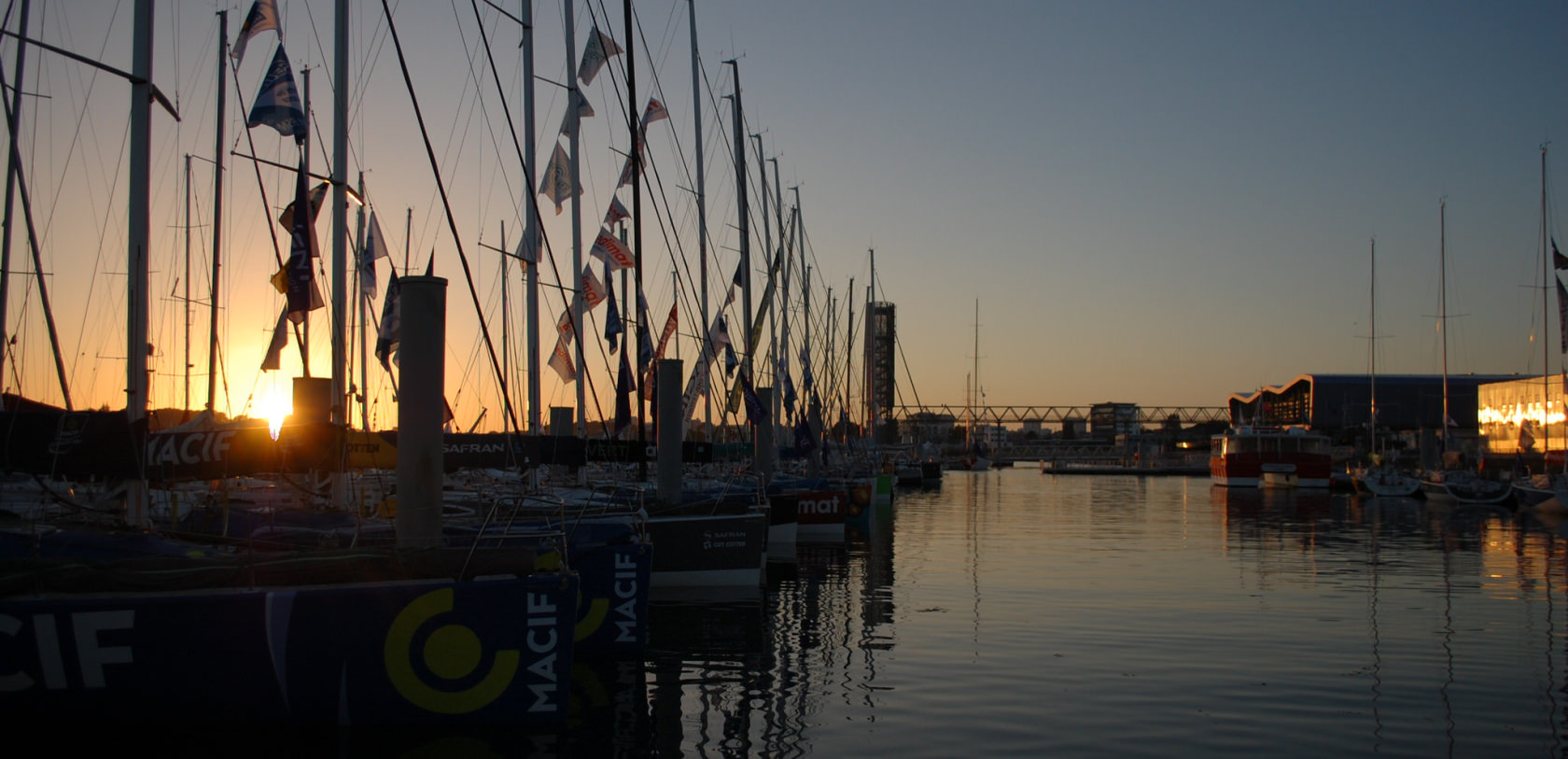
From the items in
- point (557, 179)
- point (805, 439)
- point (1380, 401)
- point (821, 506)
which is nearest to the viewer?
point (557, 179)

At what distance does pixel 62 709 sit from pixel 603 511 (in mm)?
10343

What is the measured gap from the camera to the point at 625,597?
52.2ft

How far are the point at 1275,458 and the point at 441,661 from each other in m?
85.4

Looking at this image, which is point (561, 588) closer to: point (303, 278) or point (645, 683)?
point (645, 683)

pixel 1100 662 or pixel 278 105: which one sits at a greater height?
pixel 278 105

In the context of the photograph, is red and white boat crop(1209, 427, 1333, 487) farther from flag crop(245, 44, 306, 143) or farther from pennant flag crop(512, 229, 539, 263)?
flag crop(245, 44, 306, 143)

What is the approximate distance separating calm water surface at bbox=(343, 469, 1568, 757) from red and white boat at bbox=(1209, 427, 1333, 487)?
55.7 m

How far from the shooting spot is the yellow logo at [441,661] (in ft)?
36.5

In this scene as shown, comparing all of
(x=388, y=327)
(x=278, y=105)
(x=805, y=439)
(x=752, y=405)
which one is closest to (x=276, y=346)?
(x=388, y=327)

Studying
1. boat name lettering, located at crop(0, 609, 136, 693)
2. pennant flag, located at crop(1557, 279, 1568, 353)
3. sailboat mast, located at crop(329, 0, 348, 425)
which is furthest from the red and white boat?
boat name lettering, located at crop(0, 609, 136, 693)

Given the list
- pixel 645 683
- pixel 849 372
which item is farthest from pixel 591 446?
pixel 849 372

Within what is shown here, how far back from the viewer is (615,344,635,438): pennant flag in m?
24.2

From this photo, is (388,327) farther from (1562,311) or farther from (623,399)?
(1562,311)

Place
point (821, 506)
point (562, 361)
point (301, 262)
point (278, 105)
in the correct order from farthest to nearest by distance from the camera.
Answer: point (821, 506), point (562, 361), point (278, 105), point (301, 262)
